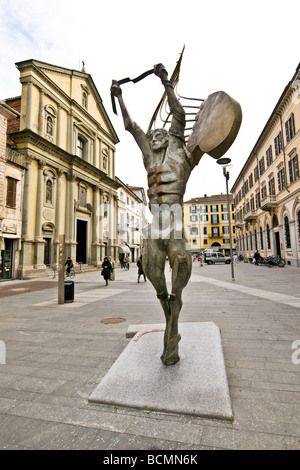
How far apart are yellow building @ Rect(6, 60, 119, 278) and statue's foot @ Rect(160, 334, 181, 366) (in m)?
14.1

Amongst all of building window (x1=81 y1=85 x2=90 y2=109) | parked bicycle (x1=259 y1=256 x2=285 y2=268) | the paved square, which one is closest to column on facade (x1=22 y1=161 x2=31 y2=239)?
building window (x1=81 y1=85 x2=90 y2=109)

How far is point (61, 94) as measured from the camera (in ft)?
71.6

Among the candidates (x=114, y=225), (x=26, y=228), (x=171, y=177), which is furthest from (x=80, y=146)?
(x=171, y=177)

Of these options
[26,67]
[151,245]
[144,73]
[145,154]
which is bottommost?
[151,245]


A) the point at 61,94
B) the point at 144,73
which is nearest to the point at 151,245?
Result: the point at 144,73

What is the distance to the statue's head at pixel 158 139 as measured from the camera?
9.88ft

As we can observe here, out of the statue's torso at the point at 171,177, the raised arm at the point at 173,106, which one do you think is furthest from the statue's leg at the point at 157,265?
the raised arm at the point at 173,106

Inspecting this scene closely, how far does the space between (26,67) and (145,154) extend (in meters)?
21.0

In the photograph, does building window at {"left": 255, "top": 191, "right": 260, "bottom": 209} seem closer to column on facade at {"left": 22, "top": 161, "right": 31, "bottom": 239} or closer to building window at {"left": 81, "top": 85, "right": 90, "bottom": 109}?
building window at {"left": 81, "top": 85, "right": 90, "bottom": 109}

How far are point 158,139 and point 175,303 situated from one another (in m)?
1.90

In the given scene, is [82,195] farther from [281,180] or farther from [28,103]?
[281,180]

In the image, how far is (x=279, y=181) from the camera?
2558 cm
